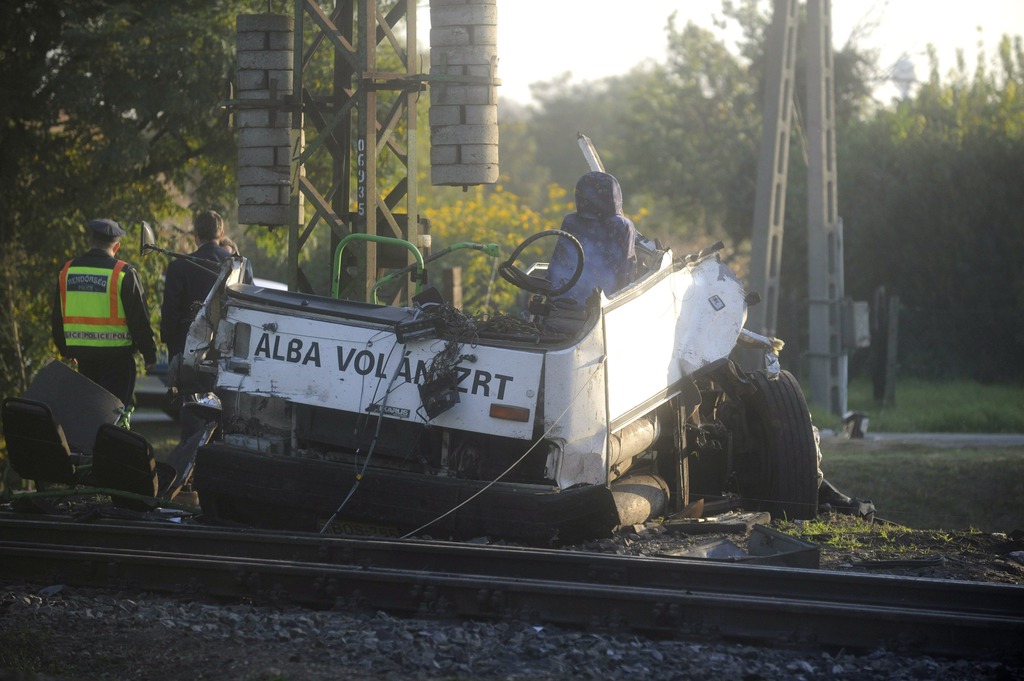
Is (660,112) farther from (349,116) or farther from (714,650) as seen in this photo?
(714,650)

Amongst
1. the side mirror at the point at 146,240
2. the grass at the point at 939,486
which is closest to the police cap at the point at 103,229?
the side mirror at the point at 146,240

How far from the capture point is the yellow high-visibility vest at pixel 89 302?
847 centimetres

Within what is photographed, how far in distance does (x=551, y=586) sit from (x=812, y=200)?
41.9 feet

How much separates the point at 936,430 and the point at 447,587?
12.7 metres

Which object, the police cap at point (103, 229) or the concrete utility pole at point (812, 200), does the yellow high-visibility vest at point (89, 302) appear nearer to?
the police cap at point (103, 229)

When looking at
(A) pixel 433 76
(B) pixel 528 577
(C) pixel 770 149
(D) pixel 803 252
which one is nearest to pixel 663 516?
(B) pixel 528 577

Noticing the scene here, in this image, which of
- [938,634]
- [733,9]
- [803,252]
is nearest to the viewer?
[938,634]

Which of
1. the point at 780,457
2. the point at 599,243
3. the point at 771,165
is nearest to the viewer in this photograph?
the point at 599,243

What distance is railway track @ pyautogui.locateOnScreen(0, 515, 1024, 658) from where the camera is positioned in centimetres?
498

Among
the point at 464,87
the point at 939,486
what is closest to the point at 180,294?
the point at 464,87

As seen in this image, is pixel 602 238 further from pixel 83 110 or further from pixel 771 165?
pixel 771 165

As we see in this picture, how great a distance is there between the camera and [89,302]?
334 inches

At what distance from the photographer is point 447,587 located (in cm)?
542

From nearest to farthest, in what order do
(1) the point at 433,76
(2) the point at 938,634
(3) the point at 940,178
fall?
(2) the point at 938,634 → (1) the point at 433,76 → (3) the point at 940,178
